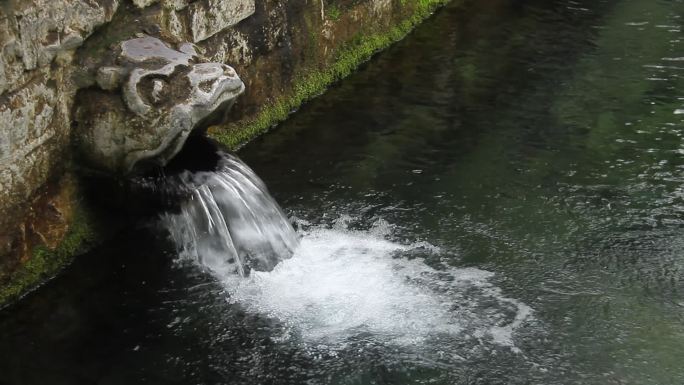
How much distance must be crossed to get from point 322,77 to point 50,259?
4.10m

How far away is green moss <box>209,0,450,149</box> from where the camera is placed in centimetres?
843

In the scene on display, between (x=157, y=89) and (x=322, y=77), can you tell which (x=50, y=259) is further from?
(x=322, y=77)

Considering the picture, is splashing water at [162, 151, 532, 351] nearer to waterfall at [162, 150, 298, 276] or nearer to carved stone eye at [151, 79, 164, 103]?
waterfall at [162, 150, 298, 276]

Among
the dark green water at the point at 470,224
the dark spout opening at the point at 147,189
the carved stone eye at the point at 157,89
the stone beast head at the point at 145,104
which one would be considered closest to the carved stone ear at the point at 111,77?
the stone beast head at the point at 145,104

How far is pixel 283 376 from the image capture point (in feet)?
17.7

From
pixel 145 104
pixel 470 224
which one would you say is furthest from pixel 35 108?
pixel 470 224

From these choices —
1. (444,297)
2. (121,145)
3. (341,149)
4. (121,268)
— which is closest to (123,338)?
(121,268)

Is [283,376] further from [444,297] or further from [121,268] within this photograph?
[121,268]

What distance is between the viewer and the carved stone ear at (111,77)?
614 centimetres

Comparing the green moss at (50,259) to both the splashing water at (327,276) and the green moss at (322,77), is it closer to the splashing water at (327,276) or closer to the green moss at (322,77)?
the splashing water at (327,276)

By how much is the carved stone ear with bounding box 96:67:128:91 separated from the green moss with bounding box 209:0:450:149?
195 centimetres

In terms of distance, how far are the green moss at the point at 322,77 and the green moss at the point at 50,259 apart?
178cm

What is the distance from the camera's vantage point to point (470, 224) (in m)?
7.03

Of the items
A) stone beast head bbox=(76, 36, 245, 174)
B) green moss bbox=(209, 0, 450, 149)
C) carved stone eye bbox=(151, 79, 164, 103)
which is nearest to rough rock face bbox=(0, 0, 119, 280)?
stone beast head bbox=(76, 36, 245, 174)
